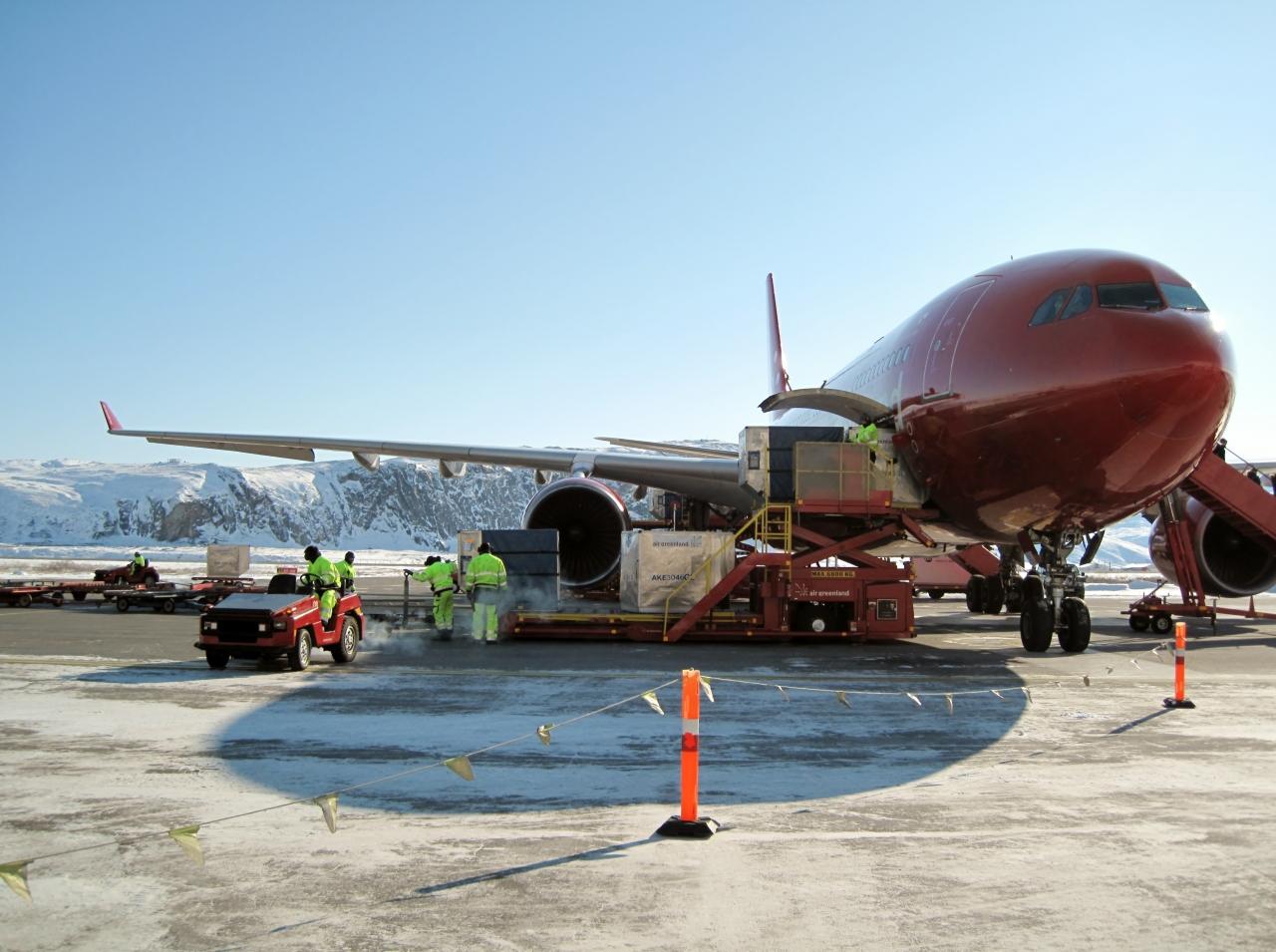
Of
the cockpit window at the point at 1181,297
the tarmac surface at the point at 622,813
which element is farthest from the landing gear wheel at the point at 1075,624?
the cockpit window at the point at 1181,297

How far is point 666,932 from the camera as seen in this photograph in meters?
3.42

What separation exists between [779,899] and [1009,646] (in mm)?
10578

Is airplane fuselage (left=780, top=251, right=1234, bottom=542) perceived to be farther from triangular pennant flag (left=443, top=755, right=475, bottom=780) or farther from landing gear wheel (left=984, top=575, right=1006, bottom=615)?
landing gear wheel (left=984, top=575, right=1006, bottom=615)

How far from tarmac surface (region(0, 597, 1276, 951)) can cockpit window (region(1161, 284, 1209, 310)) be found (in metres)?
3.51

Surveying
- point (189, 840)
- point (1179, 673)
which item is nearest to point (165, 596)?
point (189, 840)

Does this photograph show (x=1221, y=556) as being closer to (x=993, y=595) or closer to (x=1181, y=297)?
(x=993, y=595)

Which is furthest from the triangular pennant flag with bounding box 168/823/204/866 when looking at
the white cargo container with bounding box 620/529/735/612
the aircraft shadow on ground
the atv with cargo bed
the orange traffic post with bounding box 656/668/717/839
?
the white cargo container with bounding box 620/529/735/612

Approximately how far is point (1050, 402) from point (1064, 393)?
0.57ft

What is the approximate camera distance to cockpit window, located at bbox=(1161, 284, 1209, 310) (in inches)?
379

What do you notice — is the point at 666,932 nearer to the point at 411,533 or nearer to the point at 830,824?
the point at 830,824

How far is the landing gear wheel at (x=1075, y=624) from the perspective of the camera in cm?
1142

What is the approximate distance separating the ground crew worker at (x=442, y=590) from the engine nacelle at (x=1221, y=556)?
36.9 ft

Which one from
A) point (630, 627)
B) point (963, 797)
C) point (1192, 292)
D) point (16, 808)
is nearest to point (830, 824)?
point (963, 797)

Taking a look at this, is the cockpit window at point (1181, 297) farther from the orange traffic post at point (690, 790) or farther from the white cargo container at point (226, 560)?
the white cargo container at point (226, 560)
